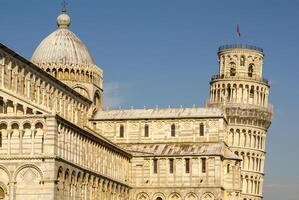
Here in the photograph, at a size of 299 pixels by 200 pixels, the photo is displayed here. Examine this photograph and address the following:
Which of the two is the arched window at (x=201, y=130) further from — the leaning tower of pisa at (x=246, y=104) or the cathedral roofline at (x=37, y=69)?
the leaning tower of pisa at (x=246, y=104)

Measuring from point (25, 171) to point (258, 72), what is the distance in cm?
6806

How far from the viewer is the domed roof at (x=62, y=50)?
10175 centimetres

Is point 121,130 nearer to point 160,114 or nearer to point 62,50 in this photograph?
point 160,114

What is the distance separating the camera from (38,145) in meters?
67.0

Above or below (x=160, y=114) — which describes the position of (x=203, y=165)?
below

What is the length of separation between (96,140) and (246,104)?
1914 inches

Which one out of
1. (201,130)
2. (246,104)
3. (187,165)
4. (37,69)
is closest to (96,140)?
(37,69)

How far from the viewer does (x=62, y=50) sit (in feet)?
337

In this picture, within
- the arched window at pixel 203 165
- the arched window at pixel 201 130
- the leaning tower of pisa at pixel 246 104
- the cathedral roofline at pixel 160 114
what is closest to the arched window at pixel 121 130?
the cathedral roofline at pixel 160 114

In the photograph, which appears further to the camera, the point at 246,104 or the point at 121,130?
the point at 246,104

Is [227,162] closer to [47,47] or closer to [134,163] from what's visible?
[134,163]

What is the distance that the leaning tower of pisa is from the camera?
124625 mm

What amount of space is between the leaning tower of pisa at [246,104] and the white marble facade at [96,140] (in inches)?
7.6

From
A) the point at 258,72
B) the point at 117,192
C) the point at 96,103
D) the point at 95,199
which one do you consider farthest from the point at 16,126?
the point at 258,72
